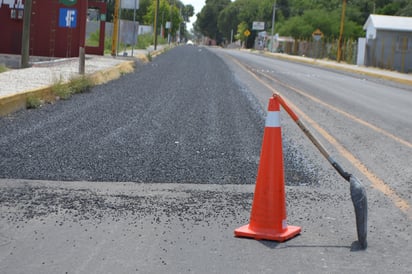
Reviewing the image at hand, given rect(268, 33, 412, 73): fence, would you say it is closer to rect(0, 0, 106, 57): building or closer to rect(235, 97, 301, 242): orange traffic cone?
rect(0, 0, 106, 57): building

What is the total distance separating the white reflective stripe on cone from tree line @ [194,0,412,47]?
258 ft

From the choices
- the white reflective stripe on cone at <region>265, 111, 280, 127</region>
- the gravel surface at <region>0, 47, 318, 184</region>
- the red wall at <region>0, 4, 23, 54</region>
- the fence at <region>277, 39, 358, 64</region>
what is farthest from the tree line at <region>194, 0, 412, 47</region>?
the white reflective stripe on cone at <region>265, 111, 280, 127</region>

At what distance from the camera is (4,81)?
588 inches

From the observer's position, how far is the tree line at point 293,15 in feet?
291

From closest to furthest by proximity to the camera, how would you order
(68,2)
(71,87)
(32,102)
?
(32,102), (71,87), (68,2)

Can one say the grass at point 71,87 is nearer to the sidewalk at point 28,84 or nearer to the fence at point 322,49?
the sidewalk at point 28,84

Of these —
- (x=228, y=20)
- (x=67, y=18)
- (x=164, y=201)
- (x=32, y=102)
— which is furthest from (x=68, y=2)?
(x=228, y=20)

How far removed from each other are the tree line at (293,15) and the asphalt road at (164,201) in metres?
74.6

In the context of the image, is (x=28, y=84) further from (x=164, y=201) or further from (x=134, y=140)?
(x=164, y=201)

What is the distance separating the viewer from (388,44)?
169 feet

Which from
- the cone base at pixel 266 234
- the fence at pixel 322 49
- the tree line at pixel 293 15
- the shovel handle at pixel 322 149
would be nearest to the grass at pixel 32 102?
the shovel handle at pixel 322 149

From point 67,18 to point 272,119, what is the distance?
23847 millimetres

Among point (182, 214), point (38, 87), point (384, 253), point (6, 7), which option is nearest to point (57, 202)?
point (182, 214)

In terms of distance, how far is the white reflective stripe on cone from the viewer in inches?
221
